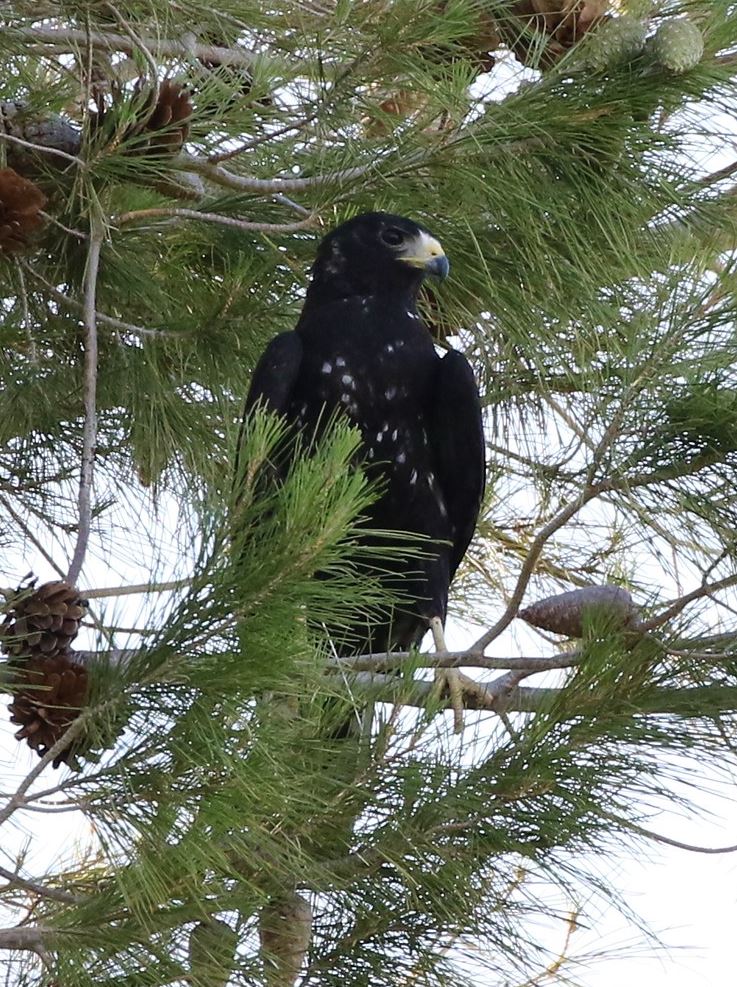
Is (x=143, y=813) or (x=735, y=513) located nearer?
(x=143, y=813)

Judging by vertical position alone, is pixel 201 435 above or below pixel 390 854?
above

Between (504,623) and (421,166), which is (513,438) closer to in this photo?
(421,166)

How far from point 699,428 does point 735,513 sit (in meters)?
0.19

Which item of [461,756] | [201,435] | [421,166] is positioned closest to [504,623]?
[461,756]

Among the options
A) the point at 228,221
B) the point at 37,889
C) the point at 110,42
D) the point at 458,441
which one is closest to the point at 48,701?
the point at 37,889

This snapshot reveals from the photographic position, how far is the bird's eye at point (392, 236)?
324 cm

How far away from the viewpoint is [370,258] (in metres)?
3.35

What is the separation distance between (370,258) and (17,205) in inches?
37.6

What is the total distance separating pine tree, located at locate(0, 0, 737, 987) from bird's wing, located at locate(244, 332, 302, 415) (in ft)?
0.34

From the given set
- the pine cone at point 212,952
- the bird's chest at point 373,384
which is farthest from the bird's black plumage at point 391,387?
the pine cone at point 212,952

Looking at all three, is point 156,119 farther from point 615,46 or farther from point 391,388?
point 391,388

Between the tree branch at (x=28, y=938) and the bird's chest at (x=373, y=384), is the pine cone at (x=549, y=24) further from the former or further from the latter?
the tree branch at (x=28, y=938)

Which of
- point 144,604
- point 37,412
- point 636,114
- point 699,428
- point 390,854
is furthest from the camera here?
point 37,412

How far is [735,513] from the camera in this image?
96.7 inches
